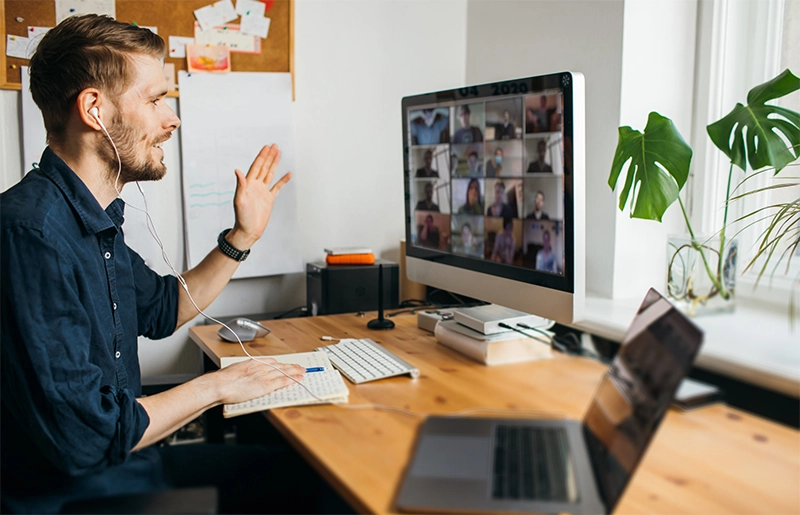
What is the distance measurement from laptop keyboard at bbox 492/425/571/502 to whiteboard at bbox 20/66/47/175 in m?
1.64

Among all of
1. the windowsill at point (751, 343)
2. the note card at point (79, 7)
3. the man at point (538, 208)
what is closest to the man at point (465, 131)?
the man at point (538, 208)

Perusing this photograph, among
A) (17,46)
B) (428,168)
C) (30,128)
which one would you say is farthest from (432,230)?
(17,46)

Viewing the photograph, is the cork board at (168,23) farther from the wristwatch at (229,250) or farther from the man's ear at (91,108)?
the man's ear at (91,108)

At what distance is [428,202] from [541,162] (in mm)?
466

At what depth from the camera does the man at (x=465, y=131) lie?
1.56 meters

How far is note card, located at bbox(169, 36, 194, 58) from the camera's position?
85.4 inches

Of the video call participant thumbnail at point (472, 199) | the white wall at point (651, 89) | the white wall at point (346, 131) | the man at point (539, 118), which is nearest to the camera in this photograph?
the man at point (539, 118)

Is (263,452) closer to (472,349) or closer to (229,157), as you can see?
(472,349)

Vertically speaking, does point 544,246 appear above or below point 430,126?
below

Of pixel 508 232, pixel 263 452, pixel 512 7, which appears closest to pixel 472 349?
pixel 508 232

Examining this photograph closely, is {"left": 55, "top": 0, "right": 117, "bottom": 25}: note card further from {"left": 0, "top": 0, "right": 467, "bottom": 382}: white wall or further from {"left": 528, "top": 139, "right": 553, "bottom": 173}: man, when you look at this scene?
{"left": 528, "top": 139, "right": 553, "bottom": 173}: man

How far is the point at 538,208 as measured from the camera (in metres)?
1.40

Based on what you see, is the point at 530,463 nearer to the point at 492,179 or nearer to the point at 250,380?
the point at 250,380

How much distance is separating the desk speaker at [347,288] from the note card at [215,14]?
0.84 metres
